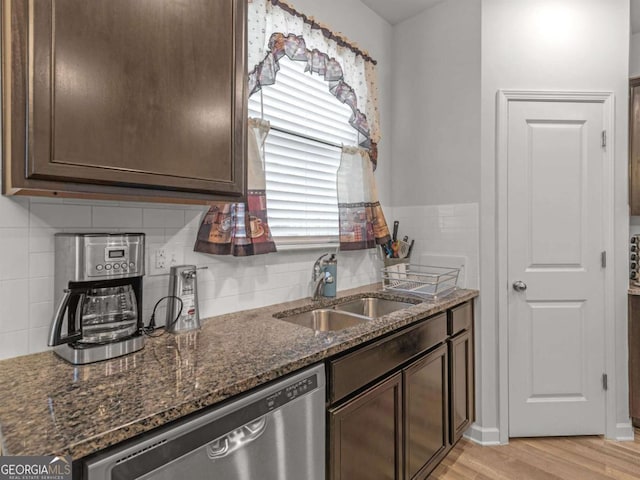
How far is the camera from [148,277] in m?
1.48

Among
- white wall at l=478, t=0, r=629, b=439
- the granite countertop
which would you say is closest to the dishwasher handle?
the granite countertop

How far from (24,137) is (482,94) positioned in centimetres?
243

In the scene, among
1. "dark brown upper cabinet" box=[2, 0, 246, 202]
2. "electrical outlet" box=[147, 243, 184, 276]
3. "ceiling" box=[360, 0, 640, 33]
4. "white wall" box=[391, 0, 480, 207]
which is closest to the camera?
"dark brown upper cabinet" box=[2, 0, 246, 202]

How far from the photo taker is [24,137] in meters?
0.88

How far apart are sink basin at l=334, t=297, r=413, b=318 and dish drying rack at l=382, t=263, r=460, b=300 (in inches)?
5.9

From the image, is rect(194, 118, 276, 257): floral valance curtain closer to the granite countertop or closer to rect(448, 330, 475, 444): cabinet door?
the granite countertop

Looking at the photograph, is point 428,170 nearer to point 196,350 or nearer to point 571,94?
point 571,94

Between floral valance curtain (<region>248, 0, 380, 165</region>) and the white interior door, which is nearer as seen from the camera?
floral valance curtain (<region>248, 0, 380, 165</region>)

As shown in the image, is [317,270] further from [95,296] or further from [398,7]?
[398,7]

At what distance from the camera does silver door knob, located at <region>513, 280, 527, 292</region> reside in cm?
233

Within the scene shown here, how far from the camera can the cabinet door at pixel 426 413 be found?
67.7 inches

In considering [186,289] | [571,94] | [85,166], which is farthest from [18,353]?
[571,94]

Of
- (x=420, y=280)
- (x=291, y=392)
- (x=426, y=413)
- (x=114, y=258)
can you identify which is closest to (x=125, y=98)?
(x=114, y=258)

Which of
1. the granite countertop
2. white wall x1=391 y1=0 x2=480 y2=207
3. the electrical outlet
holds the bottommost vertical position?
the granite countertop
